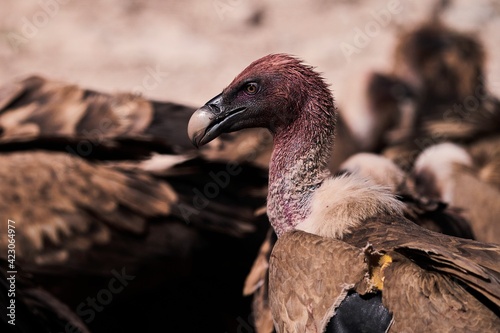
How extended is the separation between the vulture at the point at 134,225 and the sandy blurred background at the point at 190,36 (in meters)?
3.29

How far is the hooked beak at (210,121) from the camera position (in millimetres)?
2898

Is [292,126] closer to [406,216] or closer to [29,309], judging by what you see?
[406,216]

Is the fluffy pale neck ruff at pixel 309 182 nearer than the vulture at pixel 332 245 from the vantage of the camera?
No

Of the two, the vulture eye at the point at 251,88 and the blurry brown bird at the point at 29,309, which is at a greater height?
the vulture eye at the point at 251,88

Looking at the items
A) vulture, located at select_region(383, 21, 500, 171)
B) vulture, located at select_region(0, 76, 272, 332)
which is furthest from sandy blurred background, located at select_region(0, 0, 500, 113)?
vulture, located at select_region(0, 76, 272, 332)

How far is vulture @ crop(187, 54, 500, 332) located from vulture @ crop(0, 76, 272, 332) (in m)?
1.10

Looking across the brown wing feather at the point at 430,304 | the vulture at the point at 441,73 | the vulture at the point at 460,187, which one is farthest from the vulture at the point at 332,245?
the vulture at the point at 441,73

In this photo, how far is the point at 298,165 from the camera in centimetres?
283

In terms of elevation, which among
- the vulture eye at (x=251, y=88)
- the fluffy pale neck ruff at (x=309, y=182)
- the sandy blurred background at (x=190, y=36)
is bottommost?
the fluffy pale neck ruff at (x=309, y=182)

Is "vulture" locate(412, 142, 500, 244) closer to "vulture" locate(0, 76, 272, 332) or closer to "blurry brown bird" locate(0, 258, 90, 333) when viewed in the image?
"vulture" locate(0, 76, 272, 332)

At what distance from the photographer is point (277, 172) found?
113 inches

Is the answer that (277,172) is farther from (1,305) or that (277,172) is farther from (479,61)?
(479,61)

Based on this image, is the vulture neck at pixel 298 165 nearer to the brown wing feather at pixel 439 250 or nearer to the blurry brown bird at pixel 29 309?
the brown wing feather at pixel 439 250

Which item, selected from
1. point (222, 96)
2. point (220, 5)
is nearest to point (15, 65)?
point (220, 5)
